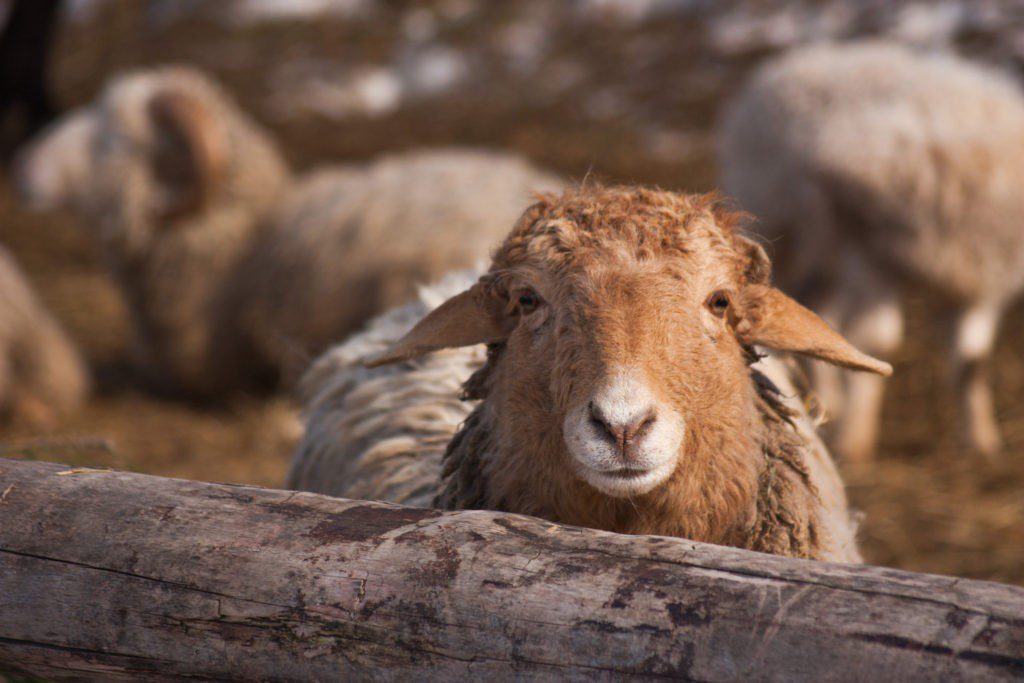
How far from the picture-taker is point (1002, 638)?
1.49 meters

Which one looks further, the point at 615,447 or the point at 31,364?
the point at 31,364

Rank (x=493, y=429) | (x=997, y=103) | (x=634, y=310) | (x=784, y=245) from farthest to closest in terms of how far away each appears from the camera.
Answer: (x=784, y=245) < (x=997, y=103) < (x=493, y=429) < (x=634, y=310)

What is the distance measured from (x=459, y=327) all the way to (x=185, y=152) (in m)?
5.05

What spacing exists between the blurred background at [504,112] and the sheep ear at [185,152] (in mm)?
1279

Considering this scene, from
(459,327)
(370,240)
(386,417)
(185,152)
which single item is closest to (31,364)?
(185,152)

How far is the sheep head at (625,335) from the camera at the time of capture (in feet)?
6.72

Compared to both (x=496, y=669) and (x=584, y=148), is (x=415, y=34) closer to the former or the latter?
(x=584, y=148)

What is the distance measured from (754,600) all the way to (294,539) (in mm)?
728

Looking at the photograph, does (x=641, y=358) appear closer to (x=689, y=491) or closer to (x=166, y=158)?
(x=689, y=491)

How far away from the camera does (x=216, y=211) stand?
23.4 ft

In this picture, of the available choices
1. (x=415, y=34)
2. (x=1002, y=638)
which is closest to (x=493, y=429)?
(x=1002, y=638)

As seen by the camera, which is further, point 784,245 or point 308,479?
point 784,245

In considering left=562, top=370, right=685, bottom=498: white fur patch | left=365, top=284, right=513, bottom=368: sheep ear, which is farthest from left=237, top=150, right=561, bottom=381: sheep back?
left=562, top=370, right=685, bottom=498: white fur patch

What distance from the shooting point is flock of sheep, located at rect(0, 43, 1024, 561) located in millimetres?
2264
